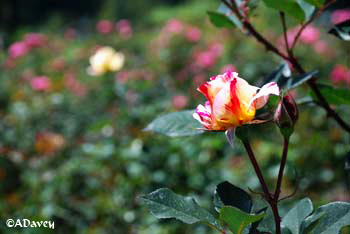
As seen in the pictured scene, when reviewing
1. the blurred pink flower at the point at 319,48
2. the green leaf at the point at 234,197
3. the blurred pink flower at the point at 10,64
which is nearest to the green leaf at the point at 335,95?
the green leaf at the point at 234,197

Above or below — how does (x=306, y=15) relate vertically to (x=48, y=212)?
above

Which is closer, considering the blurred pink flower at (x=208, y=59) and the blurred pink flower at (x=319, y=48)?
the blurred pink flower at (x=208, y=59)

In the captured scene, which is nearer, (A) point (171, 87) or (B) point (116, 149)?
(B) point (116, 149)

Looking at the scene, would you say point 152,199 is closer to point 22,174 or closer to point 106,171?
point 106,171

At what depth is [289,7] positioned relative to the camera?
597 millimetres

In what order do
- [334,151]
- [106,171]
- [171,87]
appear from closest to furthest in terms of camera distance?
[106,171], [334,151], [171,87]

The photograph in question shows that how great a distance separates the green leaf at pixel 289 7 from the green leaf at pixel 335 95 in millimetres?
88

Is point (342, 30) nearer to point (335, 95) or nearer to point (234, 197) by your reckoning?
point (335, 95)

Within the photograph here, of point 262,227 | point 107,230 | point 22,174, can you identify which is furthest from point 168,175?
point 262,227

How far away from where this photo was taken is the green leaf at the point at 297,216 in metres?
0.48

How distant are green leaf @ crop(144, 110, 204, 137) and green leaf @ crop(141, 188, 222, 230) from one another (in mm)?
139

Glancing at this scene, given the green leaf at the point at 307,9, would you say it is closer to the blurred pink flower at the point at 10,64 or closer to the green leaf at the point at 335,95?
the green leaf at the point at 335,95

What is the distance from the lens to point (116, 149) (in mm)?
1609

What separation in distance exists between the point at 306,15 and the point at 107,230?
38.2 inches
